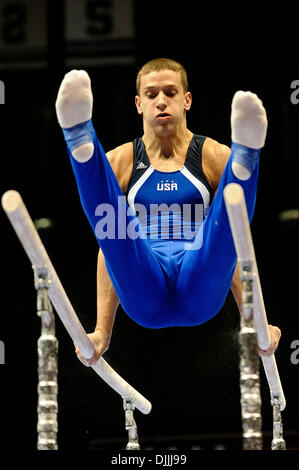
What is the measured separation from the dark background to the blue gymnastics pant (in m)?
1.75

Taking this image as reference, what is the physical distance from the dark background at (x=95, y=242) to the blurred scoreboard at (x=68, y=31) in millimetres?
43

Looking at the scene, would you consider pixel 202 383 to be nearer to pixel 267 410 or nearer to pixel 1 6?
pixel 267 410

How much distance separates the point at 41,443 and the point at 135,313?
1.14 metres

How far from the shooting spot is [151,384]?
5.42 metres

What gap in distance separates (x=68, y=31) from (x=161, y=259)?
11.6ft

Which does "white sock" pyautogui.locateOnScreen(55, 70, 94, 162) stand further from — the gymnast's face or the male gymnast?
the gymnast's face

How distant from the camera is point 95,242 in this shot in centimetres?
572

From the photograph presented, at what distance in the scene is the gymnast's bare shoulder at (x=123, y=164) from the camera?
146 inches

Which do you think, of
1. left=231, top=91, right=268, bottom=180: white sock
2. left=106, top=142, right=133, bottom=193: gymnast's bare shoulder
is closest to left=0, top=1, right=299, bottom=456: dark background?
left=106, top=142, right=133, bottom=193: gymnast's bare shoulder

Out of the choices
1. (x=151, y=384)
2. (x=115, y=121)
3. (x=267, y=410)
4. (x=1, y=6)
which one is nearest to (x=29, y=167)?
(x=115, y=121)

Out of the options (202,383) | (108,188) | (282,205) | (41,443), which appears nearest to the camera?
(41,443)

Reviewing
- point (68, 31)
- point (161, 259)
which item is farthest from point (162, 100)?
point (68, 31)

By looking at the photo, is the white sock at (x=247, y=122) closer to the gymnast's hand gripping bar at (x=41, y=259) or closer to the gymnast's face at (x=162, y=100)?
the gymnast's hand gripping bar at (x=41, y=259)

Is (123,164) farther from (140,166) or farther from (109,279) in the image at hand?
(109,279)
